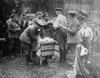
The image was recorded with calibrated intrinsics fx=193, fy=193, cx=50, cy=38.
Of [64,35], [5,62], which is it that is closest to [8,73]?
[5,62]

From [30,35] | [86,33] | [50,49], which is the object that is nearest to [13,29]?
[30,35]

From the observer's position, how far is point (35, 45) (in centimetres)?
888

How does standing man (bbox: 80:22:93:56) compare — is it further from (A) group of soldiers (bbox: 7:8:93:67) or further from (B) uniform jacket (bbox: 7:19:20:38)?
(B) uniform jacket (bbox: 7:19:20:38)

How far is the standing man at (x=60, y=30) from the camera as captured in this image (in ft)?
28.8

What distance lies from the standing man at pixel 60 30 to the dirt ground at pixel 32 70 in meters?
0.75

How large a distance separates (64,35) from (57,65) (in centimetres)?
144

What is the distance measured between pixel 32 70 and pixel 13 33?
2.80 m

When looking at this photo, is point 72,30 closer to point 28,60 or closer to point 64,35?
point 64,35

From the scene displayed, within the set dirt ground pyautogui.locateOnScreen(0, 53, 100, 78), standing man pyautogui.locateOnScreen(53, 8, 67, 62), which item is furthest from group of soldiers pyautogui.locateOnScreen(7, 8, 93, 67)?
dirt ground pyautogui.locateOnScreen(0, 53, 100, 78)

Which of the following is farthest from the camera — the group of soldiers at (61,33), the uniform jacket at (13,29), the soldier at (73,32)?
the uniform jacket at (13,29)

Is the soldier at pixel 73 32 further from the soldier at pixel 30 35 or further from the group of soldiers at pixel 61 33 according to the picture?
the soldier at pixel 30 35

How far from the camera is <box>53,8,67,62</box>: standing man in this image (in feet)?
28.8

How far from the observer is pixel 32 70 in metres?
8.23

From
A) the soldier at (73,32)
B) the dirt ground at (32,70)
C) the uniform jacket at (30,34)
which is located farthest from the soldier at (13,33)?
the soldier at (73,32)
